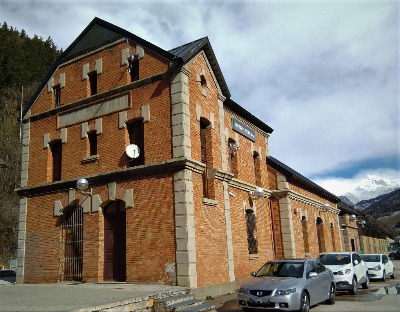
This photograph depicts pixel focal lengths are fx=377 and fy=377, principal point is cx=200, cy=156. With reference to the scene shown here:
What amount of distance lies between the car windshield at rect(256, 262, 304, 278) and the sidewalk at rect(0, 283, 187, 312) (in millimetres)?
2668

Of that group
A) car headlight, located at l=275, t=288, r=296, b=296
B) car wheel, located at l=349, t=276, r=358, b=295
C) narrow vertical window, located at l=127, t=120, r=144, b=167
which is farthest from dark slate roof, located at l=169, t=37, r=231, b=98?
car wheel, located at l=349, t=276, r=358, b=295

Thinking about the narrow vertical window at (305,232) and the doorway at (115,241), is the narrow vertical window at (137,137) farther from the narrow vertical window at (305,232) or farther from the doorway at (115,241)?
the narrow vertical window at (305,232)

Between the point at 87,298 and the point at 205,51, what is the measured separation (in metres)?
10.6

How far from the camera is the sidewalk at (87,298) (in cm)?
862

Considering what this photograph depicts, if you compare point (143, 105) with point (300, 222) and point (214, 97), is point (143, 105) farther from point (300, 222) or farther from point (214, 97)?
point (300, 222)

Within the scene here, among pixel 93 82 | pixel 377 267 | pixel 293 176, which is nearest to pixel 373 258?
pixel 377 267

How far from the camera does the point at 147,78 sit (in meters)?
14.5

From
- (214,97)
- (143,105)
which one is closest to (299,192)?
(214,97)

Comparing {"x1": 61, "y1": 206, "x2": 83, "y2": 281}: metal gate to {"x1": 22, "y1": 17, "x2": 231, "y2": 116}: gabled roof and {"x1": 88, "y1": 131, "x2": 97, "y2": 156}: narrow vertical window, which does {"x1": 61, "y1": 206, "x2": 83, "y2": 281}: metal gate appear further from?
{"x1": 22, "y1": 17, "x2": 231, "y2": 116}: gabled roof

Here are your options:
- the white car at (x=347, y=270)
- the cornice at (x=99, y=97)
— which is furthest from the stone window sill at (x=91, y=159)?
the white car at (x=347, y=270)

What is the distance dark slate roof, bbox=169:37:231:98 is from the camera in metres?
14.3

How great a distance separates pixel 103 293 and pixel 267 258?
10270mm

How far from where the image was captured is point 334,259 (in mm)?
15219

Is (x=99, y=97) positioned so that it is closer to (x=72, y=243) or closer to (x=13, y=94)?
(x=72, y=243)
